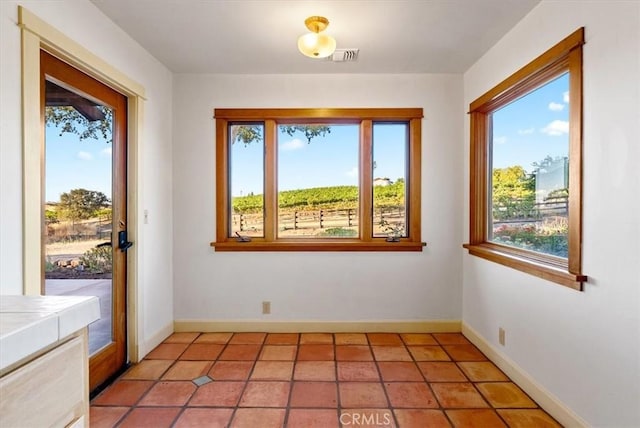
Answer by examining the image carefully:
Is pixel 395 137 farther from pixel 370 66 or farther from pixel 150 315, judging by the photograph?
pixel 150 315

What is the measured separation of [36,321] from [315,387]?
1.99 metres

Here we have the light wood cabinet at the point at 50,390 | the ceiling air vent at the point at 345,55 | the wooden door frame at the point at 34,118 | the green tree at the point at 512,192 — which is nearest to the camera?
the light wood cabinet at the point at 50,390

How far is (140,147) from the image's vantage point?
2.76 metres

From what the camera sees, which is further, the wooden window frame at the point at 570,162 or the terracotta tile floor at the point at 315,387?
the terracotta tile floor at the point at 315,387

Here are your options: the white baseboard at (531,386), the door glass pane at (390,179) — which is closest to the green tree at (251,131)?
the door glass pane at (390,179)

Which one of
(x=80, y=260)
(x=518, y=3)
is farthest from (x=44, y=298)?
(x=518, y=3)

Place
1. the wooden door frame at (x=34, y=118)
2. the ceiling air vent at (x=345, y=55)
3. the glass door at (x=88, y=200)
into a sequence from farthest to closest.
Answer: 1. the ceiling air vent at (x=345, y=55)
2. the glass door at (x=88, y=200)
3. the wooden door frame at (x=34, y=118)

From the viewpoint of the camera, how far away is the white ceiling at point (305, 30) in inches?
87.2

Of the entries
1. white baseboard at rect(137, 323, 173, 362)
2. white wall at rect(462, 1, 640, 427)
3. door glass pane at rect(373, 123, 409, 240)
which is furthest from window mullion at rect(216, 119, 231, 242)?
white wall at rect(462, 1, 640, 427)

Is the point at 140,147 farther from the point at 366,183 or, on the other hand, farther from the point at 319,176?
the point at 366,183

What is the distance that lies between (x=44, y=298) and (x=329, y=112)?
111 inches

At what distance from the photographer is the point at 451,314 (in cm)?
342

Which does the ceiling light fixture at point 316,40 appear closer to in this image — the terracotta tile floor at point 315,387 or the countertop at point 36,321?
the countertop at point 36,321

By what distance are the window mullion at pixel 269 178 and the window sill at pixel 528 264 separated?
1865mm
